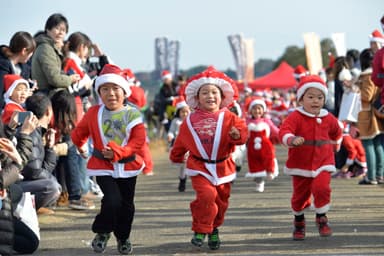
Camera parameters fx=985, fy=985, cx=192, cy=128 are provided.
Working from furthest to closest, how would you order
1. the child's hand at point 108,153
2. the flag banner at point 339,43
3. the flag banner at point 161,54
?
the flag banner at point 161,54 → the flag banner at point 339,43 → the child's hand at point 108,153

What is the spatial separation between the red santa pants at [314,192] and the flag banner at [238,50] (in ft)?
136

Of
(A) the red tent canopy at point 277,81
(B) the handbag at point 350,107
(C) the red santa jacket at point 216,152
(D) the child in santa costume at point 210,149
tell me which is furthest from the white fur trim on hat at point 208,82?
(A) the red tent canopy at point 277,81

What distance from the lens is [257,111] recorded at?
14.5m

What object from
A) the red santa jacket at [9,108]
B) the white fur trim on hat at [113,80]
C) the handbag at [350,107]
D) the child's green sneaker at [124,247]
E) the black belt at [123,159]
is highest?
the white fur trim on hat at [113,80]

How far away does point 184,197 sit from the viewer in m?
13.4

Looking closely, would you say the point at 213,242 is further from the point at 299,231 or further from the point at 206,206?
the point at 299,231

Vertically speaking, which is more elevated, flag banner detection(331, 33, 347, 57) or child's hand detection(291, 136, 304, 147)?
flag banner detection(331, 33, 347, 57)

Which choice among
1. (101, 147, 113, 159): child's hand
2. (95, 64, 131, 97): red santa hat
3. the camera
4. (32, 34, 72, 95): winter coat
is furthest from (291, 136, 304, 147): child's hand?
(32, 34, 72, 95): winter coat

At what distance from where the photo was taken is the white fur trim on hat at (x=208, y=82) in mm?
8797

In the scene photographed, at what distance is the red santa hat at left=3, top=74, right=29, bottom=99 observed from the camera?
34.0ft

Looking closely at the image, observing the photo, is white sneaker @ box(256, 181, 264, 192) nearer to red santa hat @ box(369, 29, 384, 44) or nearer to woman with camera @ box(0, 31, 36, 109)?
red santa hat @ box(369, 29, 384, 44)

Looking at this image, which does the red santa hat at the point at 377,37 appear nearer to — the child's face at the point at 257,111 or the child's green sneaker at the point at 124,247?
the child's face at the point at 257,111

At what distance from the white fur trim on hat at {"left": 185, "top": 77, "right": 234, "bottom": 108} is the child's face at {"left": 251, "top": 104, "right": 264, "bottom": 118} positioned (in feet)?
18.5

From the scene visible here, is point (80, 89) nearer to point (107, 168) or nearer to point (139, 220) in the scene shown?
point (139, 220)
